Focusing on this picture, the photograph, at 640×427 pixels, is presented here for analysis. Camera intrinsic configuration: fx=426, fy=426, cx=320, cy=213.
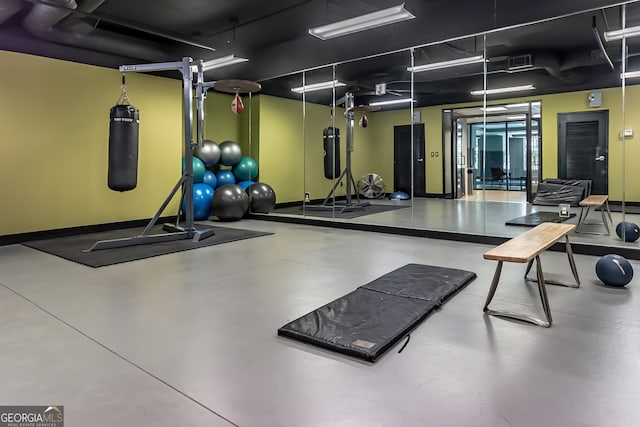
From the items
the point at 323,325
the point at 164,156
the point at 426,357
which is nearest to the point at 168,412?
the point at 323,325

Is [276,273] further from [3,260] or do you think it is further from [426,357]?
[3,260]

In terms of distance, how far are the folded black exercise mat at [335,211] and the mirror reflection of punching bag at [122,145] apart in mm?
3923

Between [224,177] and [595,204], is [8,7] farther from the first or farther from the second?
[595,204]

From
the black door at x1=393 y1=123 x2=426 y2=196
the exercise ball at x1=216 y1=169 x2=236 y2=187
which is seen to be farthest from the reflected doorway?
the exercise ball at x1=216 y1=169 x2=236 y2=187

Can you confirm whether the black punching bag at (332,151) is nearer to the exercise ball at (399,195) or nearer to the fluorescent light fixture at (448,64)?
the exercise ball at (399,195)

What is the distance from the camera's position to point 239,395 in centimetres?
205

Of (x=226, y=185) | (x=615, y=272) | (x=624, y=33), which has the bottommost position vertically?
(x=615, y=272)

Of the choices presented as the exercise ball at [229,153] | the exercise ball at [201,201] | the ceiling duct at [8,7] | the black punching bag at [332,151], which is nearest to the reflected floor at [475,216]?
the black punching bag at [332,151]

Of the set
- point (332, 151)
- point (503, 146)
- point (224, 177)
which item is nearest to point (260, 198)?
point (224, 177)

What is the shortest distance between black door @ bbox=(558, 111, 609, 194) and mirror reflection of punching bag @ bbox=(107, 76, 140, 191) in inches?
262

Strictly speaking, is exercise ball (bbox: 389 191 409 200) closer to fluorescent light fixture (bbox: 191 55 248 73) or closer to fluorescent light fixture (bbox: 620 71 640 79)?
fluorescent light fixture (bbox: 191 55 248 73)

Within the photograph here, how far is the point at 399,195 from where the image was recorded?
9.76 metres

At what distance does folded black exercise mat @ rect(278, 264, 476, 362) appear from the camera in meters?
2.59

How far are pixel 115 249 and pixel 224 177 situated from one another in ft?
12.9
